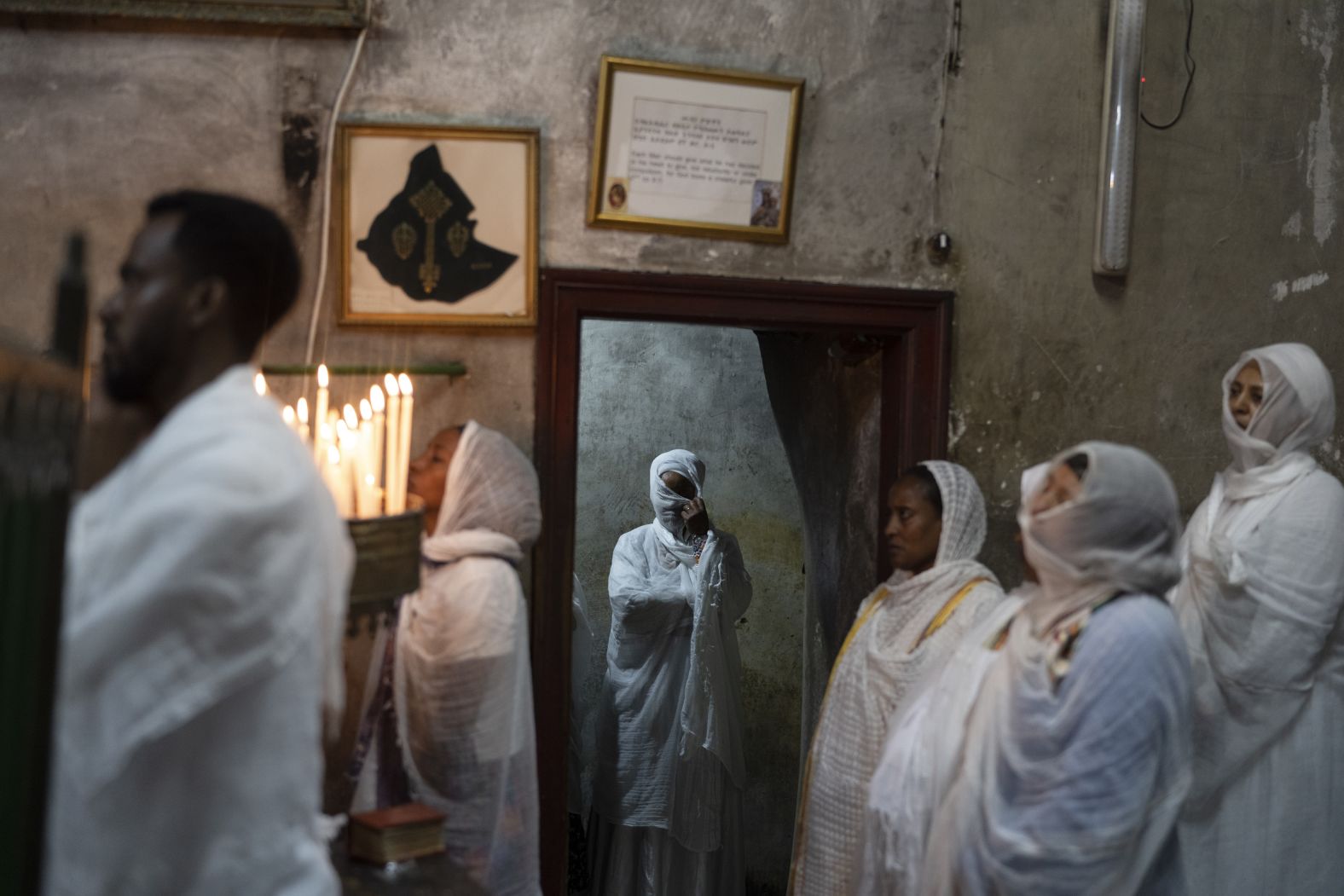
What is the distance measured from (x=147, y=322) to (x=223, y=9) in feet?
6.63

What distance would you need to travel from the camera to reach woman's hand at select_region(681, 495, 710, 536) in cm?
567

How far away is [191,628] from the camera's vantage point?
5.07 ft

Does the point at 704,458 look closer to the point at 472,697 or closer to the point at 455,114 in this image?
the point at 455,114

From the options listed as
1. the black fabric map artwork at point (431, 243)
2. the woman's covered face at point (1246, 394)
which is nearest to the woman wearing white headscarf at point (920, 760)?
the woman's covered face at point (1246, 394)

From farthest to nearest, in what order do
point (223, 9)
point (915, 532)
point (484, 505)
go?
point (915, 532), point (223, 9), point (484, 505)

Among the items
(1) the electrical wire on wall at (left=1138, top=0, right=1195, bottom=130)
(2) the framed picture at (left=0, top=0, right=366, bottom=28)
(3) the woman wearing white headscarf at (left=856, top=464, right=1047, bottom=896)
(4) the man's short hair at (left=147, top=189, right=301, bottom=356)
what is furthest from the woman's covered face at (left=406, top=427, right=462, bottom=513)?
(1) the electrical wire on wall at (left=1138, top=0, right=1195, bottom=130)

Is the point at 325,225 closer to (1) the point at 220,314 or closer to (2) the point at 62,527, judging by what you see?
(1) the point at 220,314

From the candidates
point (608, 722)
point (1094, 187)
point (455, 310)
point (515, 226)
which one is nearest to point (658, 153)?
point (515, 226)

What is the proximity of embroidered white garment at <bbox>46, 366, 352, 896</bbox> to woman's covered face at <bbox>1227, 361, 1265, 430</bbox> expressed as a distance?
122 inches

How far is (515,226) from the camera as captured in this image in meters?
3.63

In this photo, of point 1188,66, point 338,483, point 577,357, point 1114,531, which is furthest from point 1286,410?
point 338,483

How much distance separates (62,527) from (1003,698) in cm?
202

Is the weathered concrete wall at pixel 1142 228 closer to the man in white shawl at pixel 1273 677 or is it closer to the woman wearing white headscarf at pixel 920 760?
the man in white shawl at pixel 1273 677

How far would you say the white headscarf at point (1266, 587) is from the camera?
11.9ft
